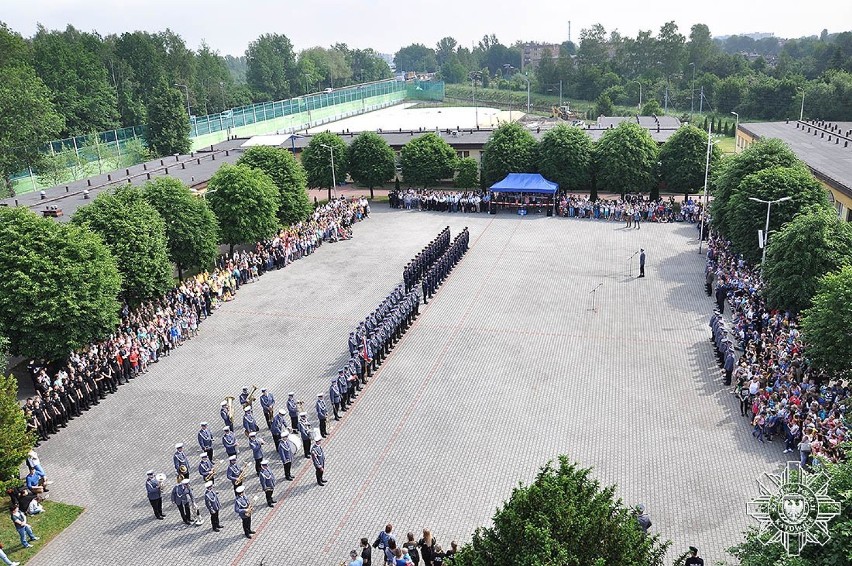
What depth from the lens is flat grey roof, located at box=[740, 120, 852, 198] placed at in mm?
33531

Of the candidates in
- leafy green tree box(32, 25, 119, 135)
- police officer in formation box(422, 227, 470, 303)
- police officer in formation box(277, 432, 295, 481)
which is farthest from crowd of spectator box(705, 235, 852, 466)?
leafy green tree box(32, 25, 119, 135)

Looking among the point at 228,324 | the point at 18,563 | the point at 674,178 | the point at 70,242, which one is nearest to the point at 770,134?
the point at 674,178

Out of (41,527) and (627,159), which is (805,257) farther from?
(41,527)

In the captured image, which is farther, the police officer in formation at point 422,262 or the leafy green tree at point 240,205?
the leafy green tree at point 240,205

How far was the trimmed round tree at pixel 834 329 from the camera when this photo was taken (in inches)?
634

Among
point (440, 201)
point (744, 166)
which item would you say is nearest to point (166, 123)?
point (440, 201)

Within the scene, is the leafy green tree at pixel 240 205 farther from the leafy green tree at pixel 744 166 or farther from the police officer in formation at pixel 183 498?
the leafy green tree at pixel 744 166

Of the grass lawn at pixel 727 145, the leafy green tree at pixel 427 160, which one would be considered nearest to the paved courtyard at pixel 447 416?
the leafy green tree at pixel 427 160

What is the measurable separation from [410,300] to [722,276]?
37.7ft

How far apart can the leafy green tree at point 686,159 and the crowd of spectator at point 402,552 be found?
102 ft

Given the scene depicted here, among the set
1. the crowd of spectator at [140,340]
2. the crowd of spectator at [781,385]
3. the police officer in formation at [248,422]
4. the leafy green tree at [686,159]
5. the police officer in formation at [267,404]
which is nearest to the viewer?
the crowd of spectator at [781,385]

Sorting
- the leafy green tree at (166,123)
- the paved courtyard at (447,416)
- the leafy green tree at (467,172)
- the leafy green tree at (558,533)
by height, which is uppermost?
the leafy green tree at (166,123)

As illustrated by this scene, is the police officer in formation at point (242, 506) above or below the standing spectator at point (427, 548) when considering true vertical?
above

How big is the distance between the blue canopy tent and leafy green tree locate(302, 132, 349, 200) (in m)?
10.4
